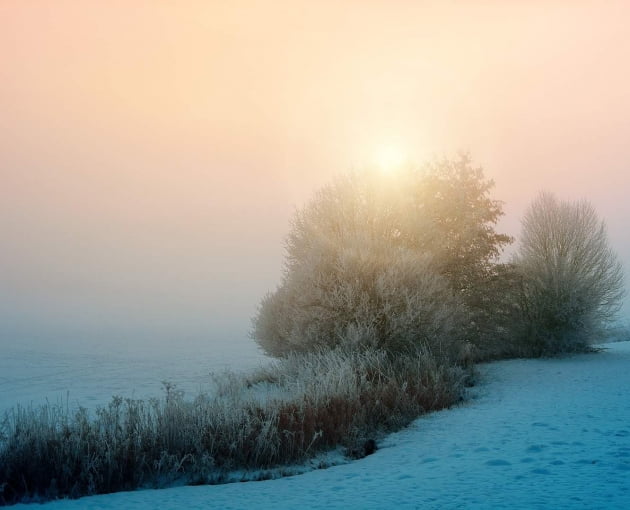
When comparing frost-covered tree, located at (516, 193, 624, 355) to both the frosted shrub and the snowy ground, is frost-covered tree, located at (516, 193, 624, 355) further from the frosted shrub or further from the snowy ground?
the snowy ground

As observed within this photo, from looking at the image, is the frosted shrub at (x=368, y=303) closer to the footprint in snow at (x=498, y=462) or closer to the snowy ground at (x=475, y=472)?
the snowy ground at (x=475, y=472)

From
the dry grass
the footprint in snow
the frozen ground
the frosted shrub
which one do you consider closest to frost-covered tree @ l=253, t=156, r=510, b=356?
the frosted shrub

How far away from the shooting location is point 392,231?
18.9m

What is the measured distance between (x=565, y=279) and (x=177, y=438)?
16.2 m

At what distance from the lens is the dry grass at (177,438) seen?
6.67 m

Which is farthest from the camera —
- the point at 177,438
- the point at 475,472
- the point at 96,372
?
the point at 96,372

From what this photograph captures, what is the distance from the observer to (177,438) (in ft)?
25.0

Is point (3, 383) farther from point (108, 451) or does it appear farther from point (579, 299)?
point (579, 299)

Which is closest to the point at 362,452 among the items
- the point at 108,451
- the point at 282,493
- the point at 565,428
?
the point at 282,493

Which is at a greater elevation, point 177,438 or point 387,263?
point 387,263

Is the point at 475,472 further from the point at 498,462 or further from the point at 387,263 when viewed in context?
the point at 387,263

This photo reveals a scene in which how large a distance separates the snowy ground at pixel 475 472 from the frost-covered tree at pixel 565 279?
30.5 feet

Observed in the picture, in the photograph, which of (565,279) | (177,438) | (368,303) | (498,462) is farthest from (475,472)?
(565,279)

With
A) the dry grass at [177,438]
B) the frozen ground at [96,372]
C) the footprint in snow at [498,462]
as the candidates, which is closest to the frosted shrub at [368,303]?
the frozen ground at [96,372]
